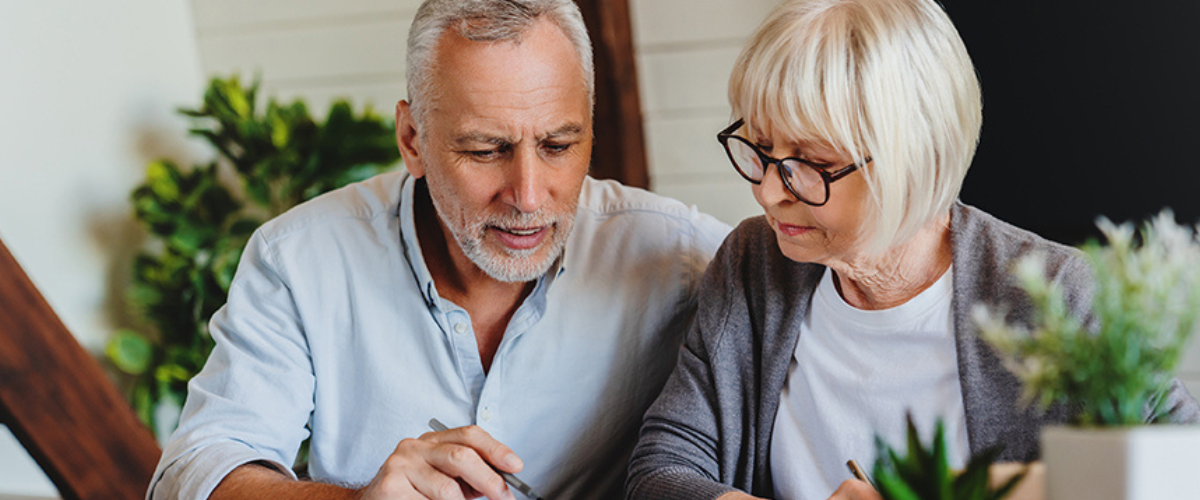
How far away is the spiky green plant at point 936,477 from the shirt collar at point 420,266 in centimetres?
89

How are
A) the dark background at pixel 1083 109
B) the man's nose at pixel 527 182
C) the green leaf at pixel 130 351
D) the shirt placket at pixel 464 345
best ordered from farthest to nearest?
1. the green leaf at pixel 130 351
2. the dark background at pixel 1083 109
3. the shirt placket at pixel 464 345
4. the man's nose at pixel 527 182

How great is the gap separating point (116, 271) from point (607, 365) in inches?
77.2

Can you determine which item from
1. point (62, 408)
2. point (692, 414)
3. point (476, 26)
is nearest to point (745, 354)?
point (692, 414)

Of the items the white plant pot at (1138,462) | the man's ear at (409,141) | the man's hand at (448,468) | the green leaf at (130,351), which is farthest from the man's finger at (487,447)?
the green leaf at (130,351)

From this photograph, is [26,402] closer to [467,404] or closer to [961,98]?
[467,404]

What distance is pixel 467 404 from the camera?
167cm

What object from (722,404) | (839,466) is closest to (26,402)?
(722,404)

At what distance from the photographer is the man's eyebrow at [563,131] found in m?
1.54

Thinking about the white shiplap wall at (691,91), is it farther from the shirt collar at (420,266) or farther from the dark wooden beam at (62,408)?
the dark wooden beam at (62,408)

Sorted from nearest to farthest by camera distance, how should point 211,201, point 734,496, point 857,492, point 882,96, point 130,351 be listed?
point 857,492
point 882,96
point 734,496
point 130,351
point 211,201

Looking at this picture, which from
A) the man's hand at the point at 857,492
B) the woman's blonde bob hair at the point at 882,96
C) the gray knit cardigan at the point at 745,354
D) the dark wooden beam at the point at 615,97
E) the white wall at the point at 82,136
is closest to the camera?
the man's hand at the point at 857,492

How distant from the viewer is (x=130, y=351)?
2.95 meters

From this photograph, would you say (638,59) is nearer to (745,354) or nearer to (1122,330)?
(745,354)

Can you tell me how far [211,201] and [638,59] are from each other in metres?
1.29
